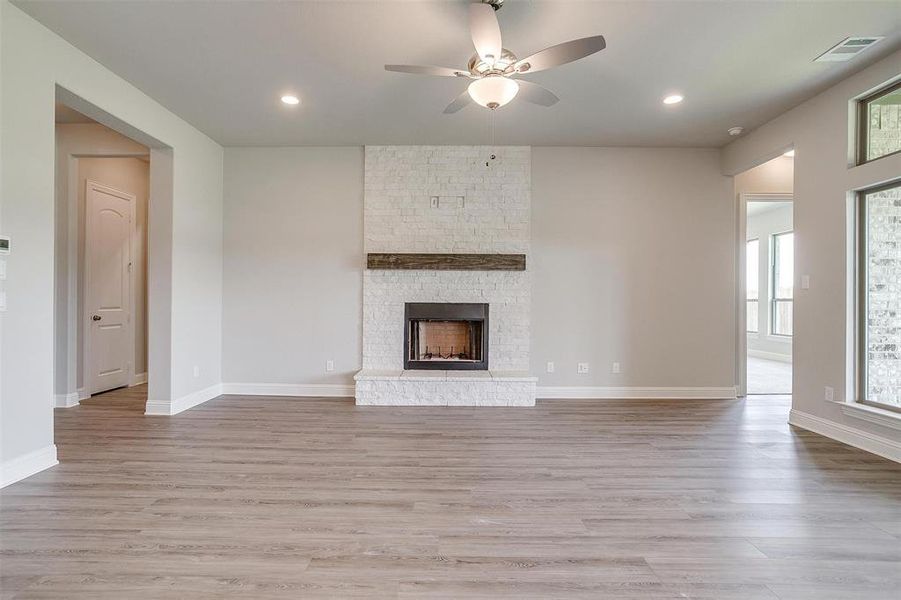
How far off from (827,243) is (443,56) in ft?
11.3

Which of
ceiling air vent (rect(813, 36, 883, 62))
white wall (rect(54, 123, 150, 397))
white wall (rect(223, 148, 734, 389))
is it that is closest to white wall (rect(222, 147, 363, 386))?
white wall (rect(223, 148, 734, 389))

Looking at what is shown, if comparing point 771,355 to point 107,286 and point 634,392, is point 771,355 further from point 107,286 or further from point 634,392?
point 107,286

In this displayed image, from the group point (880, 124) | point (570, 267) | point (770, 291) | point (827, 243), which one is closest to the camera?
point (880, 124)

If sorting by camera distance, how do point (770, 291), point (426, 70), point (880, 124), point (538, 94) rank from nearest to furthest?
point (426, 70) → point (538, 94) → point (880, 124) → point (770, 291)

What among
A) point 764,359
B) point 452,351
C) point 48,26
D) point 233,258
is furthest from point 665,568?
point 764,359

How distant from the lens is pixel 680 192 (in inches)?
189

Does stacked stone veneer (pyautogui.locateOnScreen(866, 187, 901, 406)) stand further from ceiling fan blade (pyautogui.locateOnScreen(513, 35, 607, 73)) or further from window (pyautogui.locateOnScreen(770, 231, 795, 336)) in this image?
window (pyautogui.locateOnScreen(770, 231, 795, 336))

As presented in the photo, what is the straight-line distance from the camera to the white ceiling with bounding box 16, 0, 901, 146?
248 centimetres

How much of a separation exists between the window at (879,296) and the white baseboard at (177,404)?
591 cm

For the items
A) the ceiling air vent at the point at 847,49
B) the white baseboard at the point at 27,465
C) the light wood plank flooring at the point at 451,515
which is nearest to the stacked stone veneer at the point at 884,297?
the light wood plank flooring at the point at 451,515

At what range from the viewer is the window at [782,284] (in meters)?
8.00

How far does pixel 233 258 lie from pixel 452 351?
278 centimetres

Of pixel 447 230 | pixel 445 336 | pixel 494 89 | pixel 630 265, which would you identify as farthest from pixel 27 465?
pixel 630 265

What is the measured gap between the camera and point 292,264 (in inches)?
191
